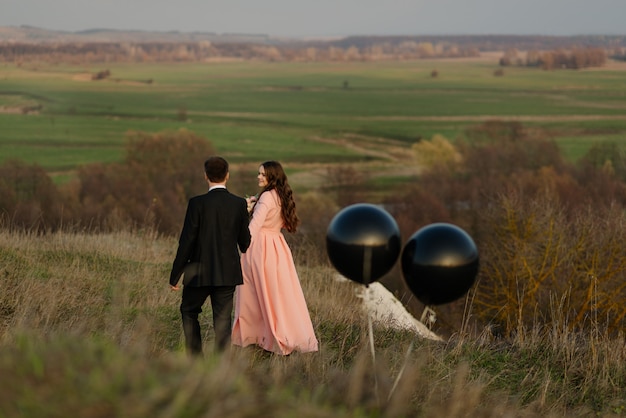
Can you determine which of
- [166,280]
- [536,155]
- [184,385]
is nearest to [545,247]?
[166,280]

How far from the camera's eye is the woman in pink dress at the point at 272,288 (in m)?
7.23

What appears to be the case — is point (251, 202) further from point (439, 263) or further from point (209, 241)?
point (439, 263)

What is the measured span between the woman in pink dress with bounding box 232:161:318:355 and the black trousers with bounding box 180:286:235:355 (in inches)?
23.0

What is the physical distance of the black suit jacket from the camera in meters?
6.54

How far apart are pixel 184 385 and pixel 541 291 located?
24.7 meters

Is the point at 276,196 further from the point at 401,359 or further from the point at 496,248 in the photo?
the point at 496,248

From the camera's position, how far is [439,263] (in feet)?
20.6

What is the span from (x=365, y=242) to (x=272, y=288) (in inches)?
51.4

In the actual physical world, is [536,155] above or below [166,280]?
below

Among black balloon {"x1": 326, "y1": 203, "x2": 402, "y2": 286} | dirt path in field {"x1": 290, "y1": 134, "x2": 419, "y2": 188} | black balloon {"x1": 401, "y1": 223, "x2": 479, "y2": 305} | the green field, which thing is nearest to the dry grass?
black balloon {"x1": 401, "y1": 223, "x2": 479, "y2": 305}

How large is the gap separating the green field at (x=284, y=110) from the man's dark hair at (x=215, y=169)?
7726cm

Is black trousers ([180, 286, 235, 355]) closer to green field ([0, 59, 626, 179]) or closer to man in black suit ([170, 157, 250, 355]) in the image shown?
man in black suit ([170, 157, 250, 355])

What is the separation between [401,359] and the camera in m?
7.12

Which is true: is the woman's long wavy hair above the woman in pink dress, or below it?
above
